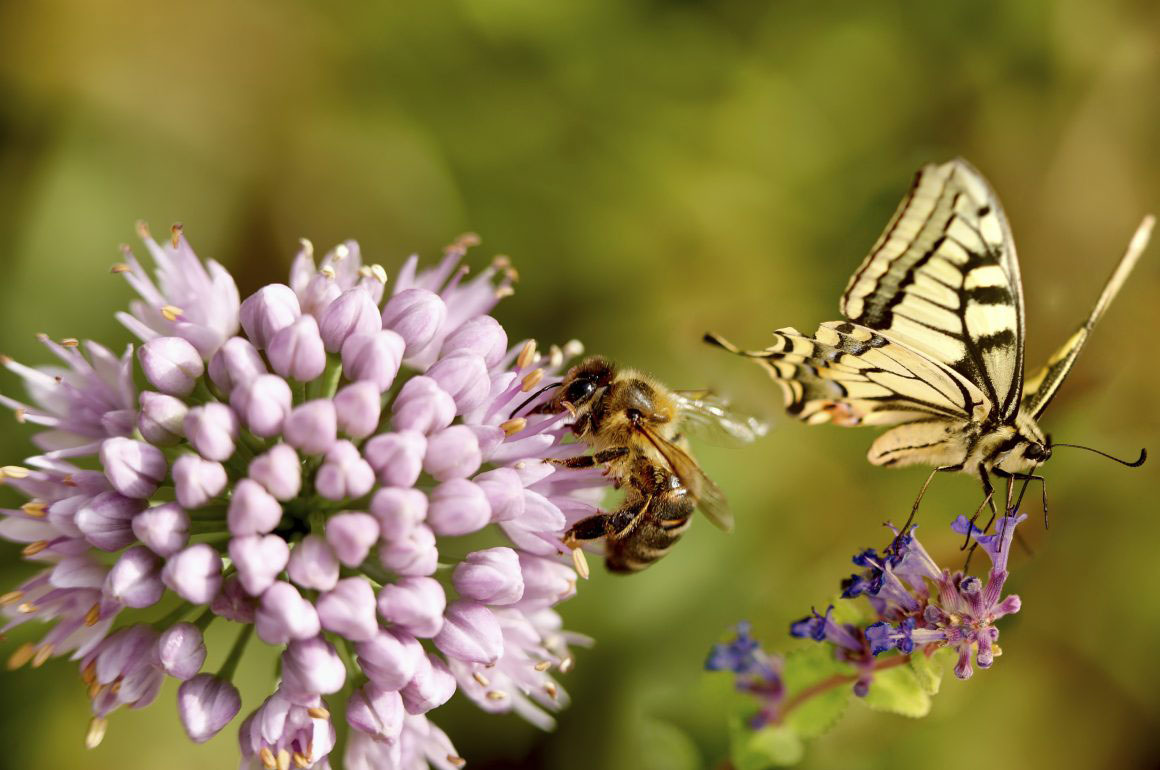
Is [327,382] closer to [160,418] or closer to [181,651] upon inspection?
[160,418]

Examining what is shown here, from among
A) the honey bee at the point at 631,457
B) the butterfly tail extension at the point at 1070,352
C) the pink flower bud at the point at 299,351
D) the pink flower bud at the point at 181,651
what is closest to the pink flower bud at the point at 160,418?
the pink flower bud at the point at 299,351

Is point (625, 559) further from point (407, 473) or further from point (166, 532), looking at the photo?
point (166, 532)

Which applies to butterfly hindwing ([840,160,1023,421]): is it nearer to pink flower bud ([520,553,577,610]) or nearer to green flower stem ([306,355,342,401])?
pink flower bud ([520,553,577,610])

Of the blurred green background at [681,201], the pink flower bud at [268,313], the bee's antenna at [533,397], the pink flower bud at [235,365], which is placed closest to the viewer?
the pink flower bud at [235,365]

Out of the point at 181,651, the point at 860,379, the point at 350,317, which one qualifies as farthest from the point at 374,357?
the point at 860,379

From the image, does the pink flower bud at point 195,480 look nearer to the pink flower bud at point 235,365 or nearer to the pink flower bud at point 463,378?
the pink flower bud at point 235,365
